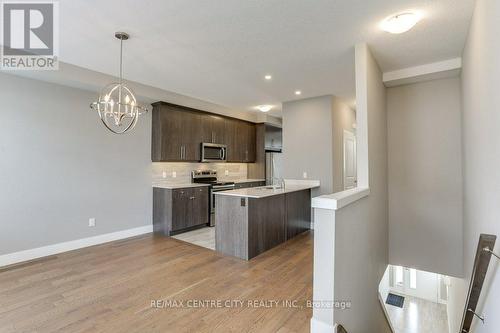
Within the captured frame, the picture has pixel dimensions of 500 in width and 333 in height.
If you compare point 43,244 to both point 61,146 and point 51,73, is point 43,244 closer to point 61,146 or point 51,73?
point 61,146

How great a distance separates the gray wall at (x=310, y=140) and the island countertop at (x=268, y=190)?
13cm

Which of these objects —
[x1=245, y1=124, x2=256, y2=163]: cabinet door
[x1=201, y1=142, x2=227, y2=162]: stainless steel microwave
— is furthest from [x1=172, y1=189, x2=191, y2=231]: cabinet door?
[x1=245, y1=124, x2=256, y2=163]: cabinet door

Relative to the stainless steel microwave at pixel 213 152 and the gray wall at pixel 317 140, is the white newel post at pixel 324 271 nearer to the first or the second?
the gray wall at pixel 317 140

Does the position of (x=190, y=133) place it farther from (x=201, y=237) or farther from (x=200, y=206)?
(x=201, y=237)

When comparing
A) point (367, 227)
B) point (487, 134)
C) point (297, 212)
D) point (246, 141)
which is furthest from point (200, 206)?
point (487, 134)

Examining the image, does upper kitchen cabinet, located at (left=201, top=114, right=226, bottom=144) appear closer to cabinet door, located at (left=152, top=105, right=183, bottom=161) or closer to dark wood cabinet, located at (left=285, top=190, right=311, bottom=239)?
cabinet door, located at (left=152, top=105, right=183, bottom=161)

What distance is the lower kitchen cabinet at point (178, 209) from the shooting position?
15.1 feet

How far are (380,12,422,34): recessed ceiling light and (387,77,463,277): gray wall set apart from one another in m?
1.76

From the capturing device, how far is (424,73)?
3424mm

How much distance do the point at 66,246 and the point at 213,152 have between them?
3.19m

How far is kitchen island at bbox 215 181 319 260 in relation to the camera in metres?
3.47

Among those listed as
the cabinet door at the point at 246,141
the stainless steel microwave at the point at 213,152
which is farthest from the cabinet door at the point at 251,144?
the stainless steel microwave at the point at 213,152

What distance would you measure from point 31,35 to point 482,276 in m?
4.48

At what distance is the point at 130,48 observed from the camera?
2902 millimetres
